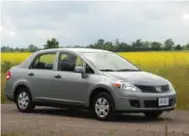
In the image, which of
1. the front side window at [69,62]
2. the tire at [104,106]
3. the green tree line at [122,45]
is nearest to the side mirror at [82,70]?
the front side window at [69,62]

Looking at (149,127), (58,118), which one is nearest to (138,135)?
(149,127)

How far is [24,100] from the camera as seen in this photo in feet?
44.7

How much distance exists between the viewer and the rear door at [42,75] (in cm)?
1309

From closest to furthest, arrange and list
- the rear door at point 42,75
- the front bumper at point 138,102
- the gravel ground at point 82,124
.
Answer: the gravel ground at point 82,124 < the front bumper at point 138,102 < the rear door at point 42,75

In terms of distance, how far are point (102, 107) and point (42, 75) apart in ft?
7.25

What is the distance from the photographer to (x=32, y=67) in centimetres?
1377

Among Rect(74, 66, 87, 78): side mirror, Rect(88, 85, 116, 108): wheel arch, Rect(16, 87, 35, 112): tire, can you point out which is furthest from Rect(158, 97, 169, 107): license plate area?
Rect(16, 87, 35, 112): tire

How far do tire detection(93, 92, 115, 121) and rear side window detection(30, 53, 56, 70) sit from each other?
6.22ft

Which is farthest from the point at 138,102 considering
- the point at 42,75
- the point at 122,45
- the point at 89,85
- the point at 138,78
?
the point at 122,45

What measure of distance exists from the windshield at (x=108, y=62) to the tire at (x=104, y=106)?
2.41 ft

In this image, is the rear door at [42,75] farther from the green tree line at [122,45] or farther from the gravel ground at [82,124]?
the green tree line at [122,45]

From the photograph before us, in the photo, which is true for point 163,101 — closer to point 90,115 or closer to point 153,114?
point 153,114

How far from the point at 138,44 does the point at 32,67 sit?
2905 centimetres

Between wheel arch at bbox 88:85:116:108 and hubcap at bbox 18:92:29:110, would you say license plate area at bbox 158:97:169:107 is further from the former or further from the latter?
hubcap at bbox 18:92:29:110
